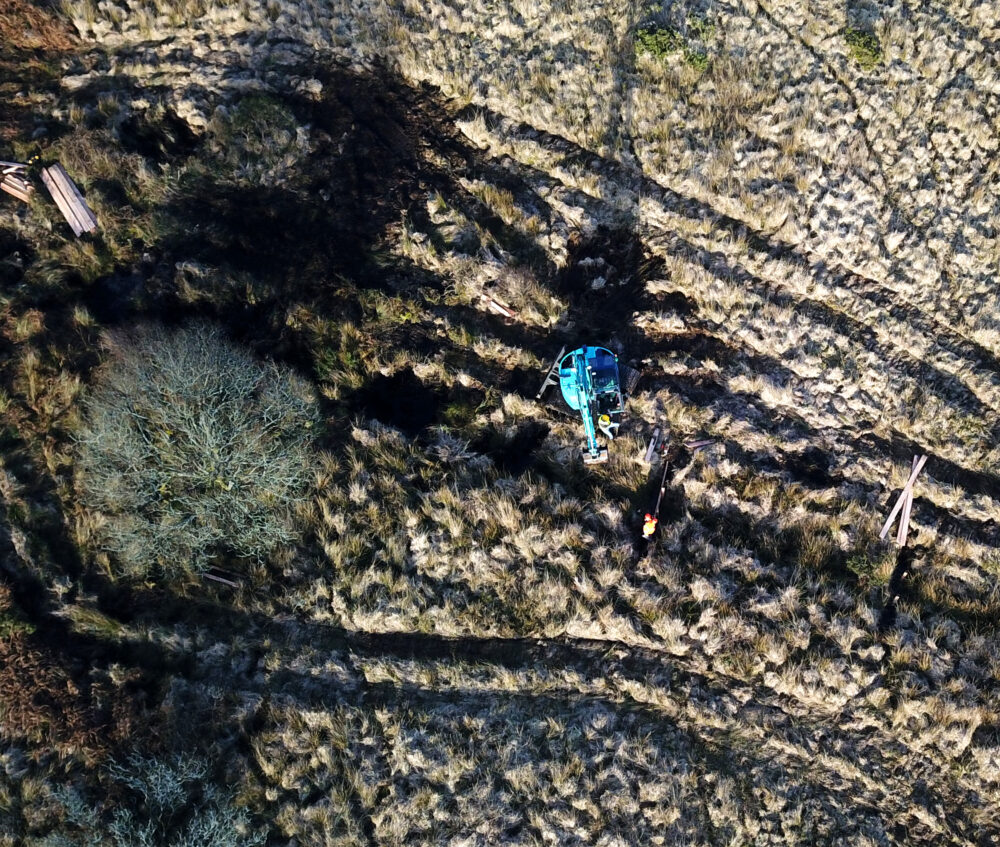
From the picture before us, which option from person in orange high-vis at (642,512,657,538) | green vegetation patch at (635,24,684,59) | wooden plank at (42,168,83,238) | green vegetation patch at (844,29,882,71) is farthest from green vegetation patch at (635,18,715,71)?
wooden plank at (42,168,83,238)

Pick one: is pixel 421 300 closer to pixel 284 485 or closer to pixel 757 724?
pixel 284 485

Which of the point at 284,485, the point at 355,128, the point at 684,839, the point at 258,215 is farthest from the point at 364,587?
the point at 355,128

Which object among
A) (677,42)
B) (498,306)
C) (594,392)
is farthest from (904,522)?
(677,42)

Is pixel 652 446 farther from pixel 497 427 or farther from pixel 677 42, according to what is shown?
pixel 677 42

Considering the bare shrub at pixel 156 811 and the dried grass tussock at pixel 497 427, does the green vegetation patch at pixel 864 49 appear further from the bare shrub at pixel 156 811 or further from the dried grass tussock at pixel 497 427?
the bare shrub at pixel 156 811

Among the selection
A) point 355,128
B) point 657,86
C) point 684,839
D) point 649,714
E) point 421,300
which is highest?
point 657,86
